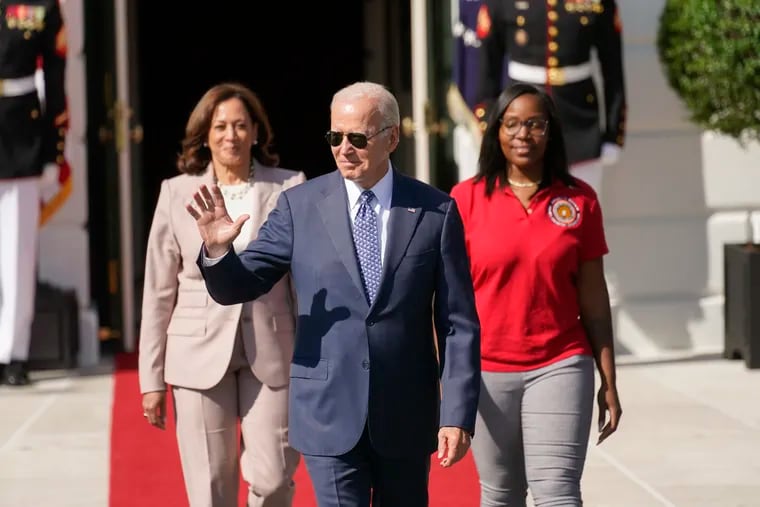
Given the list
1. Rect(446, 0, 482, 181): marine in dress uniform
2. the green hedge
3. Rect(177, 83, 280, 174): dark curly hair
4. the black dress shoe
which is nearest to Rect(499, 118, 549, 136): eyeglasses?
Rect(177, 83, 280, 174): dark curly hair

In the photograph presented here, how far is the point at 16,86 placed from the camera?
27.2 feet

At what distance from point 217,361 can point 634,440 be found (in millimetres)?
2940

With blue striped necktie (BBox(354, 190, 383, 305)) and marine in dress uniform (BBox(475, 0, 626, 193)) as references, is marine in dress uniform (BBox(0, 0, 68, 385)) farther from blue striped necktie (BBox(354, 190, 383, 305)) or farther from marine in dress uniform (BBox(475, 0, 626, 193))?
blue striped necktie (BBox(354, 190, 383, 305))

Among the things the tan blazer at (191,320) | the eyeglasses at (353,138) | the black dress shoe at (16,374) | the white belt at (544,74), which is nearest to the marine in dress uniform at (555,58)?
the white belt at (544,74)

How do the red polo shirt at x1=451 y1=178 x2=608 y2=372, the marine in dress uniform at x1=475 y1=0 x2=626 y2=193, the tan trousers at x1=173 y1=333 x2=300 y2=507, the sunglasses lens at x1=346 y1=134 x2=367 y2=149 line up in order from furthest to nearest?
the marine in dress uniform at x1=475 y1=0 x2=626 y2=193, the tan trousers at x1=173 y1=333 x2=300 y2=507, the red polo shirt at x1=451 y1=178 x2=608 y2=372, the sunglasses lens at x1=346 y1=134 x2=367 y2=149

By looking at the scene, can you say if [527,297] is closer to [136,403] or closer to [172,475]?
[172,475]

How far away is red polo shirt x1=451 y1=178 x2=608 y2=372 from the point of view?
14.3ft

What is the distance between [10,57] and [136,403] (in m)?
2.03

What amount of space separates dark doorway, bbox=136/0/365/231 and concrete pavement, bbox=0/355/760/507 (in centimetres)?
680

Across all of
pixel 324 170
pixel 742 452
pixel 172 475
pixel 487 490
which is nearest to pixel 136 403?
pixel 172 475

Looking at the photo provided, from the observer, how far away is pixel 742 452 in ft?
22.0

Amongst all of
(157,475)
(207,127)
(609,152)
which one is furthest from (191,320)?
(609,152)

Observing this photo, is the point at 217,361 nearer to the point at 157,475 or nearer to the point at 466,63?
the point at 157,475

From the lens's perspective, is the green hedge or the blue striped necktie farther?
the green hedge
